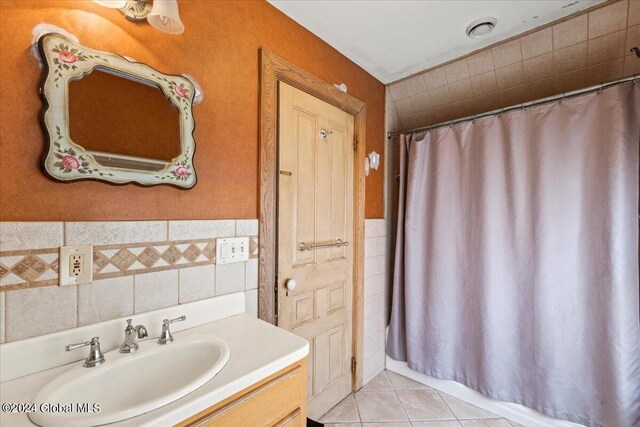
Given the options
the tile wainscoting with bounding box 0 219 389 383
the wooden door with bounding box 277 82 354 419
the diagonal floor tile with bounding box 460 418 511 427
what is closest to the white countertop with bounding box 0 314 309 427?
the tile wainscoting with bounding box 0 219 389 383

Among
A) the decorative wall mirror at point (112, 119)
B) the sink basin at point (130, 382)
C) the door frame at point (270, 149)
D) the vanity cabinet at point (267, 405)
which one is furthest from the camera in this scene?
the door frame at point (270, 149)

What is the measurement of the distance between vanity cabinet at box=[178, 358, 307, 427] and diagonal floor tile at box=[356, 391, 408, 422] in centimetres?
108

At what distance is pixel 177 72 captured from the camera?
1.14m

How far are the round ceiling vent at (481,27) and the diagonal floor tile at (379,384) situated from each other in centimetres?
247

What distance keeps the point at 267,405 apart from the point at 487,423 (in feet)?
5.50

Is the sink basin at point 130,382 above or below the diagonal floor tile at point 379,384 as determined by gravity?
above

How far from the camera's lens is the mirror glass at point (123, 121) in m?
0.90

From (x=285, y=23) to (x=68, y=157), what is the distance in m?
1.24

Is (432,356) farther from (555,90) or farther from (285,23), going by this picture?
(285,23)

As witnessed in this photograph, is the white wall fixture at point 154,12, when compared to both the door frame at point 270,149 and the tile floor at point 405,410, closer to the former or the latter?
the door frame at point 270,149

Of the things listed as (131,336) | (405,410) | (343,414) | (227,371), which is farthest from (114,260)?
(405,410)

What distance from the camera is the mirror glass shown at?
904mm

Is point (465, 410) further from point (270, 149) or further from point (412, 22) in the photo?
point (412, 22)

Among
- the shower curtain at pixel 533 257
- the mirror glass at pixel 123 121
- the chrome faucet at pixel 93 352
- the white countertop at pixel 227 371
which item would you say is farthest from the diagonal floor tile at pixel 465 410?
the mirror glass at pixel 123 121
